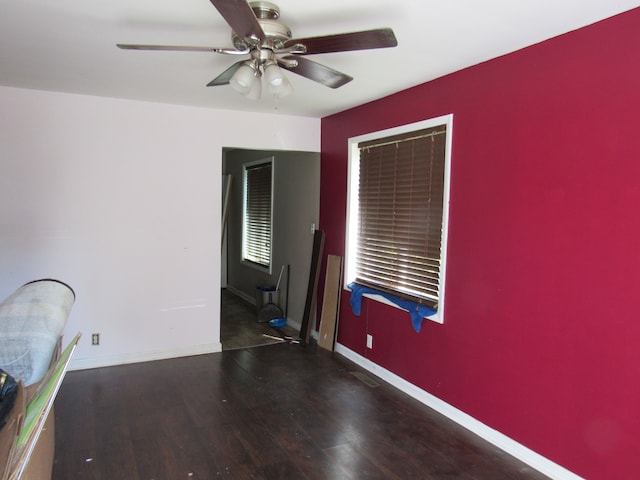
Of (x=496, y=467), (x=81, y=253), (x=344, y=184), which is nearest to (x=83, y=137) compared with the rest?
(x=81, y=253)

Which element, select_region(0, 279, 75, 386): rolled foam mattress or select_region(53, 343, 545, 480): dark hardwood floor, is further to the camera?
select_region(53, 343, 545, 480): dark hardwood floor

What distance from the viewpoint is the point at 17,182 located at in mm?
3588

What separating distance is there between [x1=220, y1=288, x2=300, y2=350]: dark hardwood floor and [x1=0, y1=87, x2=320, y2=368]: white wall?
376 millimetres

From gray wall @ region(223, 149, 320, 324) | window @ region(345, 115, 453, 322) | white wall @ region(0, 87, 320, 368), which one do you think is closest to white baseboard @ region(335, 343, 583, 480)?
window @ region(345, 115, 453, 322)

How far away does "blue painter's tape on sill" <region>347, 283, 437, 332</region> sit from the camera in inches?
128

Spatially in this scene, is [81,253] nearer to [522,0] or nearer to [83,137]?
→ [83,137]

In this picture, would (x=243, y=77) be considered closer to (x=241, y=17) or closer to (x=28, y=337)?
(x=241, y=17)

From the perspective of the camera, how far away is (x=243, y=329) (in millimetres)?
5188

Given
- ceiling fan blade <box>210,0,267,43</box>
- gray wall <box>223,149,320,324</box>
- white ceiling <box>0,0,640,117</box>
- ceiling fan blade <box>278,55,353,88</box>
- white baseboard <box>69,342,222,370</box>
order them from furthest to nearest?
gray wall <box>223,149,320,324</box> < white baseboard <box>69,342,222,370</box> < ceiling fan blade <box>278,55,353,88</box> < white ceiling <box>0,0,640,117</box> < ceiling fan blade <box>210,0,267,43</box>

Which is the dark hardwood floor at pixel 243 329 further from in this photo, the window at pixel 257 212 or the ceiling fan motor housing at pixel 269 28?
the ceiling fan motor housing at pixel 269 28

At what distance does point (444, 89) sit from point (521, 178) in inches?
37.0

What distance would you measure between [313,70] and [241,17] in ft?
2.34

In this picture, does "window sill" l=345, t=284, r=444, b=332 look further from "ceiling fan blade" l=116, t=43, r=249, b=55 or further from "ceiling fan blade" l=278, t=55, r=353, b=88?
"ceiling fan blade" l=116, t=43, r=249, b=55

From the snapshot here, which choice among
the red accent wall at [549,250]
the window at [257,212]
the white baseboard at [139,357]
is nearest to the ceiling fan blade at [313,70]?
the red accent wall at [549,250]
